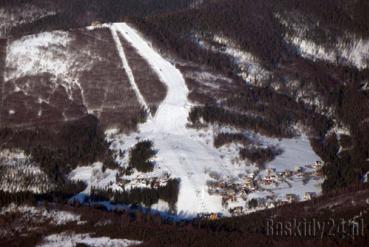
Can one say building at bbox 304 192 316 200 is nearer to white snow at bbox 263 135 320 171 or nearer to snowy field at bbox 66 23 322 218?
snowy field at bbox 66 23 322 218

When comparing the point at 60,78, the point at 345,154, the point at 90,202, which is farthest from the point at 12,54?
the point at 345,154

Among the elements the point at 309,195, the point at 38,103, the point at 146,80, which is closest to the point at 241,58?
the point at 146,80

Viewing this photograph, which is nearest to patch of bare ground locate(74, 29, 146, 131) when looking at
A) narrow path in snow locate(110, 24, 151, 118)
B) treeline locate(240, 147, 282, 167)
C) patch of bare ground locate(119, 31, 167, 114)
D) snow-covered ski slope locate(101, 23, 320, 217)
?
narrow path in snow locate(110, 24, 151, 118)

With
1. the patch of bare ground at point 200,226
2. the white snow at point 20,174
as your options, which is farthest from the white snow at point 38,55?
the patch of bare ground at point 200,226

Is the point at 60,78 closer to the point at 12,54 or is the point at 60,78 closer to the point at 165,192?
the point at 12,54

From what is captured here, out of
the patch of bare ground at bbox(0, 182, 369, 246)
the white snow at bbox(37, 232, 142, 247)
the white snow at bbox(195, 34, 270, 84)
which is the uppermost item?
the white snow at bbox(195, 34, 270, 84)

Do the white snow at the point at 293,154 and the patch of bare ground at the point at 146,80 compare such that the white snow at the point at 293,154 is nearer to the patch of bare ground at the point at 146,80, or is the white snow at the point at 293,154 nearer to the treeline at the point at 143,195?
the treeline at the point at 143,195
